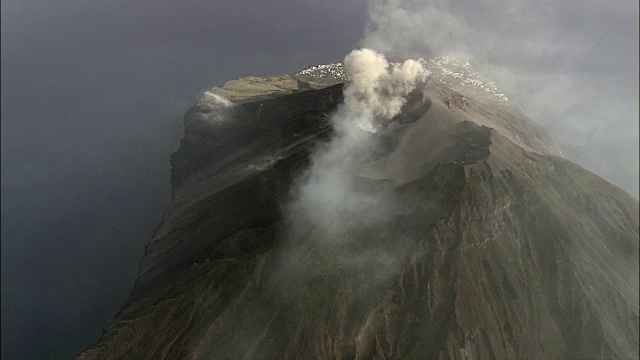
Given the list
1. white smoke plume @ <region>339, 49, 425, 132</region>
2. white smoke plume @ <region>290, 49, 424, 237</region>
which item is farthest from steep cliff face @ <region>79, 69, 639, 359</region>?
white smoke plume @ <region>339, 49, 425, 132</region>

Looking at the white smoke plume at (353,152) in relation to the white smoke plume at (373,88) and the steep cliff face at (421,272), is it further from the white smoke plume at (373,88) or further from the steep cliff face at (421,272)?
the steep cliff face at (421,272)

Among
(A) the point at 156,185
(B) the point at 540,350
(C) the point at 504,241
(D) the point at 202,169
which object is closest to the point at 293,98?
(D) the point at 202,169

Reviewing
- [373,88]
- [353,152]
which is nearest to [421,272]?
[353,152]

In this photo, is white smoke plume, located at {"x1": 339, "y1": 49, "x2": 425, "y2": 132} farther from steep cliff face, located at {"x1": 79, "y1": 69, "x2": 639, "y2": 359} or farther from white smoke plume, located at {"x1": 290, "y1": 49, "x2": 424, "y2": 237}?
steep cliff face, located at {"x1": 79, "y1": 69, "x2": 639, "y2": 359}

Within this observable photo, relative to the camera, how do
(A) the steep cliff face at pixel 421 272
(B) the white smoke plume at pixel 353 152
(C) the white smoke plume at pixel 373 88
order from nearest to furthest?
(A) the steep cliff face at pixel 421 272, (B) the white smoke plume at pixel 353 152, (C) the white smoke plume at pixel 373 88

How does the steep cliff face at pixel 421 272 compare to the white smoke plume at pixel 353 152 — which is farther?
the white smoke plume at pixel 353 152

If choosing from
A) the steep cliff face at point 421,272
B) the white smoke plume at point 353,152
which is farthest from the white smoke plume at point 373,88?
the steep cliff face at point 421,272

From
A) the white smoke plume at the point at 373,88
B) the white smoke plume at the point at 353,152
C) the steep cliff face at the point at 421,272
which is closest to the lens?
the steep cliff face at the point at 421,272
